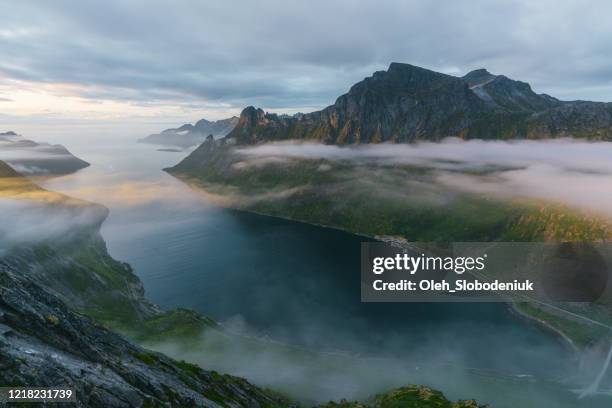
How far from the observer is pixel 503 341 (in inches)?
7308

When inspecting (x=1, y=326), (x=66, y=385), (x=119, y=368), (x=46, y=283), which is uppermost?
(x=1, y=326)

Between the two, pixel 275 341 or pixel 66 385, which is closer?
pixel 66 385

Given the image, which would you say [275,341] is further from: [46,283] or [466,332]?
[46,283]

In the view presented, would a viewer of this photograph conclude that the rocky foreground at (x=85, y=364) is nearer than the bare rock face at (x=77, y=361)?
No

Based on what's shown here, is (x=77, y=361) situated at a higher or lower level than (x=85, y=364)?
higher

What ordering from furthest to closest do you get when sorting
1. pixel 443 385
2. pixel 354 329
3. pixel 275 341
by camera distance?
pixel 354 329, pixel 275 341, pixel 443 385

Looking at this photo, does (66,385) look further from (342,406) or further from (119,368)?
(342,406)

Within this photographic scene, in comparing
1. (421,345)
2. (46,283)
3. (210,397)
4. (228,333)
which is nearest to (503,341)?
(421,345)

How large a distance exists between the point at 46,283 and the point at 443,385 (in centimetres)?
19709

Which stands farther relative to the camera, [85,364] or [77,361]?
[85,364]

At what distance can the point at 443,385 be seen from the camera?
14788cm

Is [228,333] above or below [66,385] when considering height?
below

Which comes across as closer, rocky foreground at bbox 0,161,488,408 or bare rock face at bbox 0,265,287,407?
bare rock face at bbox 0,265,287,407

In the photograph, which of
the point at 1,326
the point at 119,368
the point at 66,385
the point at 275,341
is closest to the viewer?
the point at 66,385
